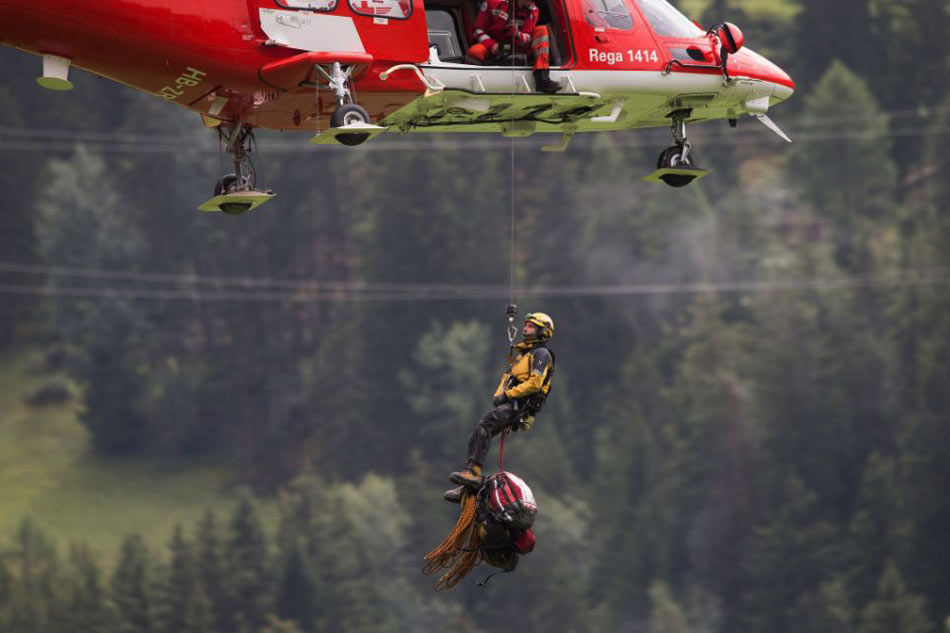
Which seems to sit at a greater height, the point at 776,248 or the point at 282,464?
the point at 776,248

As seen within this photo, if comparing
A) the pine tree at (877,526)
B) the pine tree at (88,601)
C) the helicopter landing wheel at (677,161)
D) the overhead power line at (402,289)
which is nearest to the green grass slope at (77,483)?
the pine tree at (88,601)

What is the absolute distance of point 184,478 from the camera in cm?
8262

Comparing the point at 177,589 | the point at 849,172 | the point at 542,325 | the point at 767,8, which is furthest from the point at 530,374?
the point at 767,8

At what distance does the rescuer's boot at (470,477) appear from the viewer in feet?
73.6

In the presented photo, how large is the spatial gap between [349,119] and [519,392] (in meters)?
3.62

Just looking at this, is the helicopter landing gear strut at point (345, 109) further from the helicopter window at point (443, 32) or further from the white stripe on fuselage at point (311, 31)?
the helicopter window at point (443, 32)

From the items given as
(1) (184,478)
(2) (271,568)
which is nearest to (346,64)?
(2) (271,568)

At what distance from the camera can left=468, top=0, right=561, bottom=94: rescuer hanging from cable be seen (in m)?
23.5

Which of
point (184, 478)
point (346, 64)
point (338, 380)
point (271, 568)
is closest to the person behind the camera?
point (346, 64)

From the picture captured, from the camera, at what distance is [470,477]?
22.5 m

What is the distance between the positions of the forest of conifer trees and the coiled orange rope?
55.1 m

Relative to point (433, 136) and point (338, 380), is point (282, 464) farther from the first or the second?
point (433, 136)

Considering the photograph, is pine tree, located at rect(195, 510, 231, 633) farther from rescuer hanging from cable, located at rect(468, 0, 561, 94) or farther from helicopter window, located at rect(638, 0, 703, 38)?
rescuer hanging from cable, located at rect(468, 0, 561, 94)

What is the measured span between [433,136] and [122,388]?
17988 millimetres
